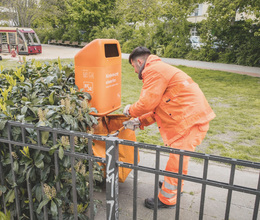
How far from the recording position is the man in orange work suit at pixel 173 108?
8.87 feet

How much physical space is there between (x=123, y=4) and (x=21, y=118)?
2861 centimetres

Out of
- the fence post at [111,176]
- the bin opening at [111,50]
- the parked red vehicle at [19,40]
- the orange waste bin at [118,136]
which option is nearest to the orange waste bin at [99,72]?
the bin opening at [111,50]

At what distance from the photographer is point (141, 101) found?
2.72 meters

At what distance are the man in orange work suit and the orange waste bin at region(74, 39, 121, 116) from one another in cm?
41

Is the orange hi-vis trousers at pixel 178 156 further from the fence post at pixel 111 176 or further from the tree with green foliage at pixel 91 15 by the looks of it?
the tree with green foliage at pixel 91 15

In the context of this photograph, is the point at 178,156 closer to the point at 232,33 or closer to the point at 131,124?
the point at 131,124

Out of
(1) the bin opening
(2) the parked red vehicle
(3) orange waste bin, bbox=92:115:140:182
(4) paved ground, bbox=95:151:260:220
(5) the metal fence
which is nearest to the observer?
(5) the metal fence

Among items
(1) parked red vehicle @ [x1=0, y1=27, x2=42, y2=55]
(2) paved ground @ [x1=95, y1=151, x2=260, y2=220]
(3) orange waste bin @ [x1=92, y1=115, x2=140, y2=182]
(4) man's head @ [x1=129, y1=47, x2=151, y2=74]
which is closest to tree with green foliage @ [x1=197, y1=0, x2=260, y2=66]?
(1) parked red vehicle @ [x1=0, y1=27, x2=42, y2=55]

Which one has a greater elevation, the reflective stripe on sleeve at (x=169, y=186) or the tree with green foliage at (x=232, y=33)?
the tree with green foliage at (x=232, y=33)

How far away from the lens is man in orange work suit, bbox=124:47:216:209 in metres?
2.70

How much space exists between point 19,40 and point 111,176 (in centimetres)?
2067

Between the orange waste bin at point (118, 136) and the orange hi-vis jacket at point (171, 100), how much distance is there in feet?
1.34

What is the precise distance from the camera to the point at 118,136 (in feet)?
10.3

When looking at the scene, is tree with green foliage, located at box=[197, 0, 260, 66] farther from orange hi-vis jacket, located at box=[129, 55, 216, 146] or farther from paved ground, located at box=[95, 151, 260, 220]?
orange hi-vis jacket, located at box=[129, 55, 216, 146]
